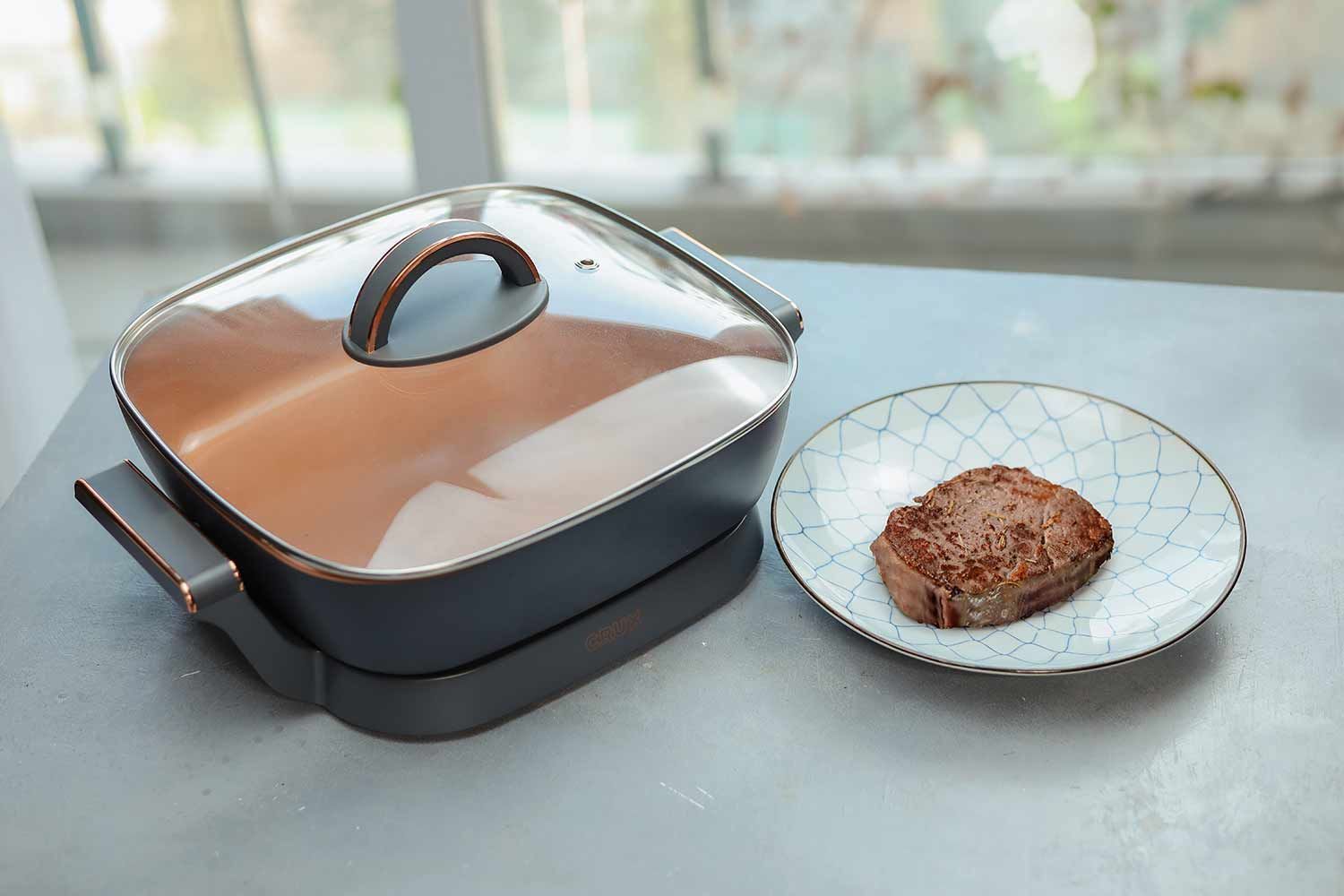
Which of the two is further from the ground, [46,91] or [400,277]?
[400,277]

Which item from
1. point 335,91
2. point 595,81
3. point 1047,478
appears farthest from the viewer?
point 335,91

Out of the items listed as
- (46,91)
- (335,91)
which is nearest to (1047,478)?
(335,91)

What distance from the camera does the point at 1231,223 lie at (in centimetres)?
212

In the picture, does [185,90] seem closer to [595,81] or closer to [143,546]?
[595,81]

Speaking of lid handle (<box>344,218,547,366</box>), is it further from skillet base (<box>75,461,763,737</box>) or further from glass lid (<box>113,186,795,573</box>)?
skillet base (<box>75,461,763,737</box>)

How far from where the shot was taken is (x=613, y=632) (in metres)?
0.68

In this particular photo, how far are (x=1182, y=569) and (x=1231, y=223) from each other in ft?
5.36

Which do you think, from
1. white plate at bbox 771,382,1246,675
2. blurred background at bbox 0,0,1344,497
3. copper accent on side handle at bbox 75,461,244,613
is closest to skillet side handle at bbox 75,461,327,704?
copper accent on side handle at bbox 75,461,244,613

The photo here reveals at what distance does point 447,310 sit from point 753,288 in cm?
19

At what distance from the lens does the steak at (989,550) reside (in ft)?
2.21

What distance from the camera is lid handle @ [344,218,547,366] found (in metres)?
0.64

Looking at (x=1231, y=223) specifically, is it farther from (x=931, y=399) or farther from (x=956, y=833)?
(x=956, y=833)

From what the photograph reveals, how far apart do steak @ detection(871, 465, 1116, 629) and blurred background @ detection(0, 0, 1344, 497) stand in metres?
1.30

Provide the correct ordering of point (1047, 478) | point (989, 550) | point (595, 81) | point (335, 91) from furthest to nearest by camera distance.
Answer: point (335, 91)
point (595, 81)
point (1047, 478)
point (989, 550)
